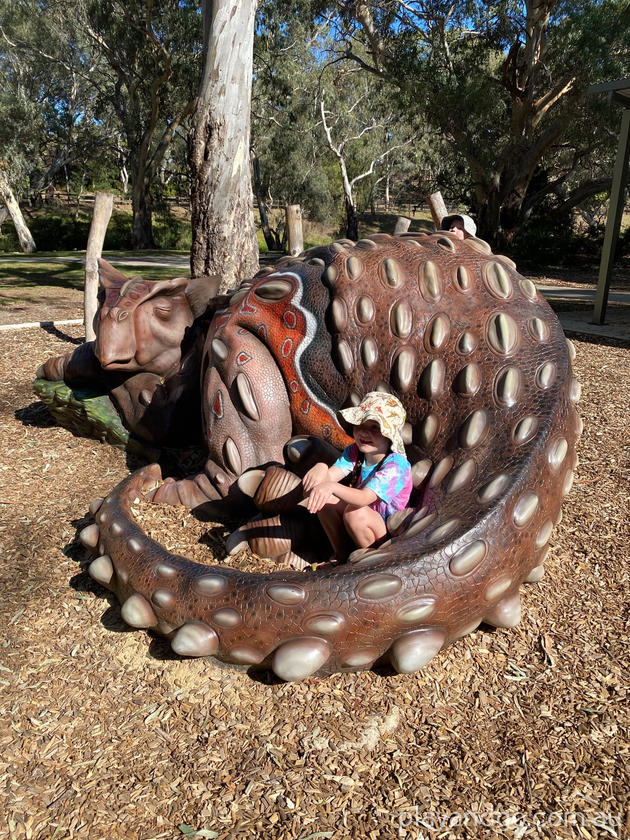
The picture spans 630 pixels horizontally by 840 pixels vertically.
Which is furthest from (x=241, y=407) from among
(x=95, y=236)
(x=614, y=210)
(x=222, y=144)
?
(x=614, y=210)

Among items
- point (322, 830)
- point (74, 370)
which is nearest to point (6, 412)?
point (74, 370)

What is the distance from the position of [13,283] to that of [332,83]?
21705 millimetres

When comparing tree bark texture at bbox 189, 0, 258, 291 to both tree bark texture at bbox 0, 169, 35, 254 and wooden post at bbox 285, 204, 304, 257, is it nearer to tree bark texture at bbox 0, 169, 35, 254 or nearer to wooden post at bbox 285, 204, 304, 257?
wooden post at bbox 285, 204, 304, 257

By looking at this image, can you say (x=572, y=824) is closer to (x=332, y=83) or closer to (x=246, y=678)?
(x=246, y=678)

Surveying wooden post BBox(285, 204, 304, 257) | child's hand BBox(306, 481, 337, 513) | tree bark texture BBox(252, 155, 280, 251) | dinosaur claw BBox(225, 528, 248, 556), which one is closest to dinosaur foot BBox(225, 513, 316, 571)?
dinosaur claw BBox(225, 528, 248, 556)

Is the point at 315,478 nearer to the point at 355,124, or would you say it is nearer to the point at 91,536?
the point at 91,536

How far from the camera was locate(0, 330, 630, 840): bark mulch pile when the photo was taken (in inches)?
74.3

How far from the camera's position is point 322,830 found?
6.03 ft

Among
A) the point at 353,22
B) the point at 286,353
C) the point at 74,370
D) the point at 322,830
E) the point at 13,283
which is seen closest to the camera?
the point at 322,830

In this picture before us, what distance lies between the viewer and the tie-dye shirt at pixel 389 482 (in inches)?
98.5

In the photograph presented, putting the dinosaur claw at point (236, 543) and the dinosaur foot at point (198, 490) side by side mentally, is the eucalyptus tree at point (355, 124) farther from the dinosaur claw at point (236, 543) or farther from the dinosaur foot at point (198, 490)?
the dinosaur claw at point (236, 543)

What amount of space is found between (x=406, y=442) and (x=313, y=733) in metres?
1.16

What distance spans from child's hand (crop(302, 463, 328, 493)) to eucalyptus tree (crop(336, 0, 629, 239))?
57.2ft

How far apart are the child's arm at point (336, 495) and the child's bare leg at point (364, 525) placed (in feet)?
0.11
